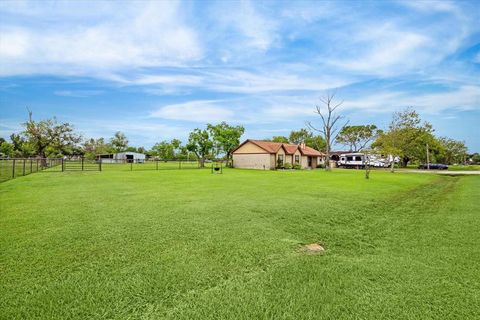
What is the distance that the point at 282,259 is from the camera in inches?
161

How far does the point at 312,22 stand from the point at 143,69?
48.7 feet

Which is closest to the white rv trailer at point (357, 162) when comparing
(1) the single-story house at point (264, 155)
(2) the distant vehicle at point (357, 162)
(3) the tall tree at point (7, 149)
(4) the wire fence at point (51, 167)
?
(2) the distant vehicle at point (357, 162)

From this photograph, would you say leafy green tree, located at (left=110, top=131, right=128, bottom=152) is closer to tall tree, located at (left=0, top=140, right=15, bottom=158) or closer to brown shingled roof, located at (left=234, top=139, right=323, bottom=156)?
tall tree, located at (left=0, top=140, right=15, bottom=158)

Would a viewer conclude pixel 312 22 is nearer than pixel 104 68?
Yes

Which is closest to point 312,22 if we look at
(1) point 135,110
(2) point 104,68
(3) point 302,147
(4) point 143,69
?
(4) point 143,69

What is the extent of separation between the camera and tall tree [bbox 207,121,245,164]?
121ft

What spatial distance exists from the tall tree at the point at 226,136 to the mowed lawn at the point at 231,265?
98.5 ft

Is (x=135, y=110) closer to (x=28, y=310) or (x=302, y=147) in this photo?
(x=302, y=147)

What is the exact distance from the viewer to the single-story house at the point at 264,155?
34.3 m

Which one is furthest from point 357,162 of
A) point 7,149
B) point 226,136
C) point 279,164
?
point 7,149

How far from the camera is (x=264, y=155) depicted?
34.3 meters

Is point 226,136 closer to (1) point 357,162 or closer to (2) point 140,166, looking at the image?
(2) point 140,166

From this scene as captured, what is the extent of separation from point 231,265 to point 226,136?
111 feet

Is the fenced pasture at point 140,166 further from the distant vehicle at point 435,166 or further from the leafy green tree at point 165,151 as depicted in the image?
the distant vehicle at point 435,166
